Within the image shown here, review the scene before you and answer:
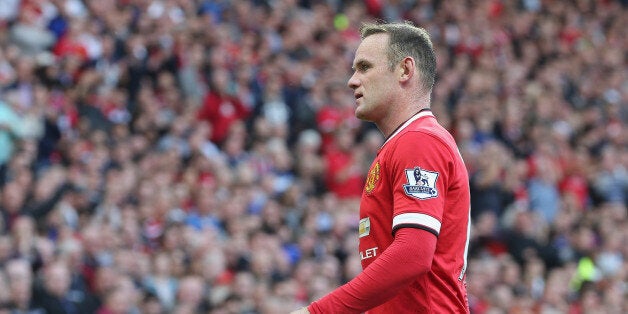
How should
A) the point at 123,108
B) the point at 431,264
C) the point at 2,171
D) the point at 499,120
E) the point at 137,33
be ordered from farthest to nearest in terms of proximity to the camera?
the point at 499,120 < the point at 137,33 < the point at 123,108 < the point at 2,171 < the point at 431,264

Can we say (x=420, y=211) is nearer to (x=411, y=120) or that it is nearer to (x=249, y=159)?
(x=411, y=120)

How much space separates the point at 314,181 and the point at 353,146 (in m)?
0.86

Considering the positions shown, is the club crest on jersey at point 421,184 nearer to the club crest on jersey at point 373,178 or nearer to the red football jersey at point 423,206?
the red football jersey at point 423,206

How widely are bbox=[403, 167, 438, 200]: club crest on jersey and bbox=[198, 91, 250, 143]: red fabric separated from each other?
9.28 meters

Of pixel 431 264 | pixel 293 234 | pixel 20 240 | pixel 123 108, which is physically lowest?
pixel 431 264

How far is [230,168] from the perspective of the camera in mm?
12367

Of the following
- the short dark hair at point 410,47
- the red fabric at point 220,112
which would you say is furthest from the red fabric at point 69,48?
the short dark hair at point 410,47

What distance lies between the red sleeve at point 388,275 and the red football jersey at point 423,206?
58 millimetres

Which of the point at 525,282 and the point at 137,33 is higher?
the point at 137,33

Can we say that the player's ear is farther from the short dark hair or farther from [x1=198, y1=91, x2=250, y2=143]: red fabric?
[x1=198, y1=91, x2=250, y2=143]: red fabric

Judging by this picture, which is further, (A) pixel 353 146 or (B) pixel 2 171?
(A) pixel 353 146

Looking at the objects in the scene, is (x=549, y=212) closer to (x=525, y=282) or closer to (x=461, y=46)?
(x=525, y=282)

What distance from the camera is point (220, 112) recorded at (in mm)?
13414

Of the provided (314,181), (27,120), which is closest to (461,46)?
(314,181)
